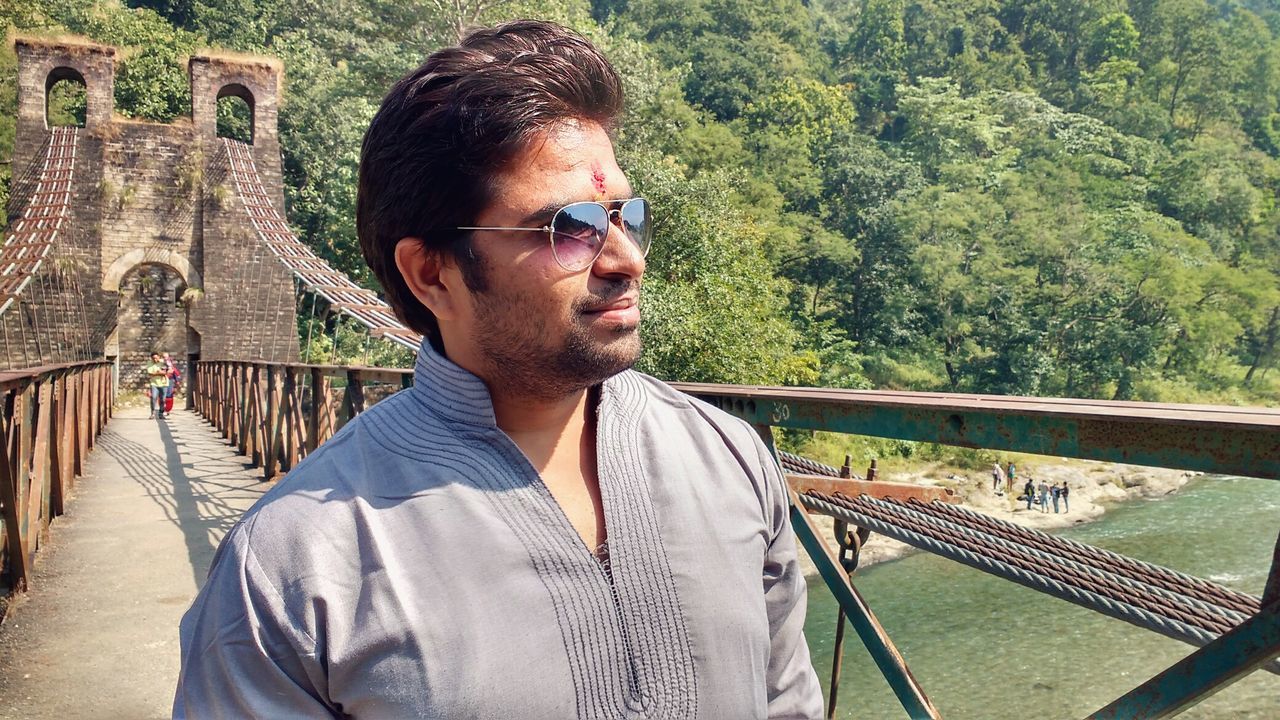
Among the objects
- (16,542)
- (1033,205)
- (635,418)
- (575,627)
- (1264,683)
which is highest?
(1033,205)

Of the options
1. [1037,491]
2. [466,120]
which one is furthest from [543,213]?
[1037,491]

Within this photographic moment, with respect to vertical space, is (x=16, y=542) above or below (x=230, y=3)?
below

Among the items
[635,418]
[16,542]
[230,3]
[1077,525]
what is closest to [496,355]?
[635,418]

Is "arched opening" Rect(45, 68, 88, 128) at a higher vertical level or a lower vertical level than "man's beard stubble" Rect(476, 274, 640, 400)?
higher

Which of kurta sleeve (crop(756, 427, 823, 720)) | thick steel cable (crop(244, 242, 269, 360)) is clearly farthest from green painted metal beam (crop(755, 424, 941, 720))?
thick steel cable (crop(244, 242, 269, 360))

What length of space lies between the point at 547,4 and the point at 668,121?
351cm

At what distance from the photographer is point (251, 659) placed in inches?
33.9

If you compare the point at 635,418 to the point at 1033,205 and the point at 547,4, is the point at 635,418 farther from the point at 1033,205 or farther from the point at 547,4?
the point at 1033,205

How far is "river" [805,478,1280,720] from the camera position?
12.3 meters

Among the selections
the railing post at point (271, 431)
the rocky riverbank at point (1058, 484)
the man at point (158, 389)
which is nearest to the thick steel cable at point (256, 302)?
the man at point (158, 389)

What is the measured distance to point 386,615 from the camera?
871 mm

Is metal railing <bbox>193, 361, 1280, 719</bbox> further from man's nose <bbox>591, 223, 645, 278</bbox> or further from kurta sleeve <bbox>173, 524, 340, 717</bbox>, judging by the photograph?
kurta sleeve <bbox>173, 524, 340, 717</bbox>

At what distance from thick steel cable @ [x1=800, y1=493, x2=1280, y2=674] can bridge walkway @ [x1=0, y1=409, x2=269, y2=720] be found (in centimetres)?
192

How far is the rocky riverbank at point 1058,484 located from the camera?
776 inches
